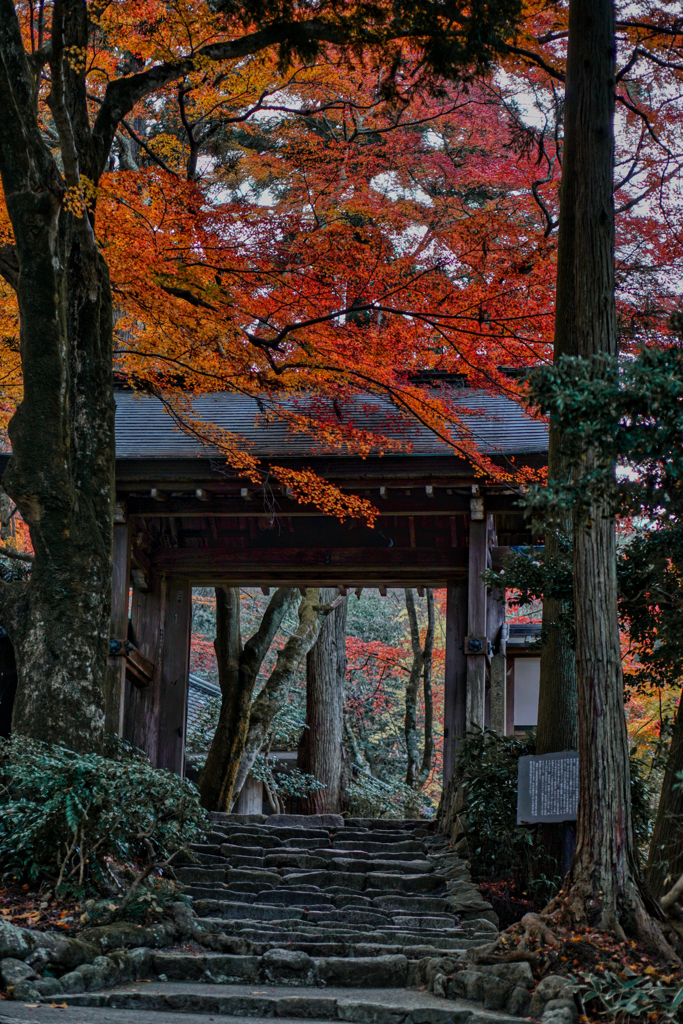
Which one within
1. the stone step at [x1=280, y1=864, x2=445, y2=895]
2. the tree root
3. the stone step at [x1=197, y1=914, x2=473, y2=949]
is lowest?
the stone step at [x1=280, y1=864, x2=445, y2=895]

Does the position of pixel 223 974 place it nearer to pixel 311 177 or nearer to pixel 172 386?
pixel 172 386

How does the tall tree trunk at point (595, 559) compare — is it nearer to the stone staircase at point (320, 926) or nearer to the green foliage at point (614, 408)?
the green foliage at point (614, 408)

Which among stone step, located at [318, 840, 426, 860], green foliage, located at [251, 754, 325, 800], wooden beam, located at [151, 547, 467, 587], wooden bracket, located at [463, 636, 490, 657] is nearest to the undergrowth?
stone step, located at [318, 840, 426, 860]

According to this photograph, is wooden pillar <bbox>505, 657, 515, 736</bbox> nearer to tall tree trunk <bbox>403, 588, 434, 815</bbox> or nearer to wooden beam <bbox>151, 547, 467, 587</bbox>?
tall tree trunk <bbox>403, 588, 434, 815</bbox>

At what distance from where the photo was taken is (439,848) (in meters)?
9.34

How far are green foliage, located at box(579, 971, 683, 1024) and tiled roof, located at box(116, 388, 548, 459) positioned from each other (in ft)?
20.4

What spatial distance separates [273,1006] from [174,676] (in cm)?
727

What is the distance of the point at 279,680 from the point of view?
548 inches

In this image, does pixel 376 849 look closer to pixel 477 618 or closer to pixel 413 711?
pixel 477 618

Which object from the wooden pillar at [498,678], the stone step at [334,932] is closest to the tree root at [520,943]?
the stone step at [334,932]

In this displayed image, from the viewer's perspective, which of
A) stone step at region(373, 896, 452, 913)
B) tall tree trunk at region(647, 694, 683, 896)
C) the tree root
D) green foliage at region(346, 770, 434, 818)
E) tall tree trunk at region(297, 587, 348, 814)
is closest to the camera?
the tree root

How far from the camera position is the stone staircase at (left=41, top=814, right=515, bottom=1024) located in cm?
475

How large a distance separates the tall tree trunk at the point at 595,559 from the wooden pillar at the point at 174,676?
6.92m

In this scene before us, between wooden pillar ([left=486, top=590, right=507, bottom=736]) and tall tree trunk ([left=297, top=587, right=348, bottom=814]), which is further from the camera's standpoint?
tall tree trunk ([left=297, top=587, right=348, bottom=814])
